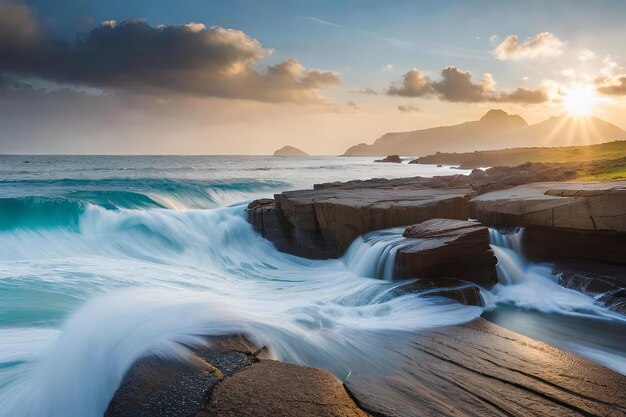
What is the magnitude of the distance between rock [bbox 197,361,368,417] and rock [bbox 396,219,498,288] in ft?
15.0

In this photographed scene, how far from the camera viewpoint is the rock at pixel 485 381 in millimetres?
4172

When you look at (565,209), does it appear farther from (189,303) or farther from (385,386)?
(189,303)

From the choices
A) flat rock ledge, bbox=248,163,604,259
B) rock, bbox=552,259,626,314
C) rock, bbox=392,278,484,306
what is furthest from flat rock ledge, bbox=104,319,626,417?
flat rock ledge, bbox=248,163,604,259

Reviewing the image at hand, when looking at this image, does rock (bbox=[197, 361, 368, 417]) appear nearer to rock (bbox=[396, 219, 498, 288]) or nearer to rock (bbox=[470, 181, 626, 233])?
rock (bbox=[396, 219, 498, 288])

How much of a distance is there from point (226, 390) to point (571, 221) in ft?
32.3

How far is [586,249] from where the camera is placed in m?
10.5

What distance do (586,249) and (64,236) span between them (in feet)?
53.4

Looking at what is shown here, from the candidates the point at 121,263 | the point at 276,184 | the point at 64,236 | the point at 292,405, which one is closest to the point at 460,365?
the point at 292,405

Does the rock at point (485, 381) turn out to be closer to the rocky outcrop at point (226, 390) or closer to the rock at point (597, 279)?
the rocky outcrop at point (226, 390)

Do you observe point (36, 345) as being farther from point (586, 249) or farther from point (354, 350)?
point (586, 249)

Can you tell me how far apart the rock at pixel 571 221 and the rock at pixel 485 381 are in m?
5.55

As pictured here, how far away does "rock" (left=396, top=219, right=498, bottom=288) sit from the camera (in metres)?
8.57

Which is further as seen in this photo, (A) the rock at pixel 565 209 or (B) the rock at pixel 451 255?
(A) the rock at pixel 565 209

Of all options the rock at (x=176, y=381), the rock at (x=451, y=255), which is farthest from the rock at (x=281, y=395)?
the rock at (x=451, y=255)
